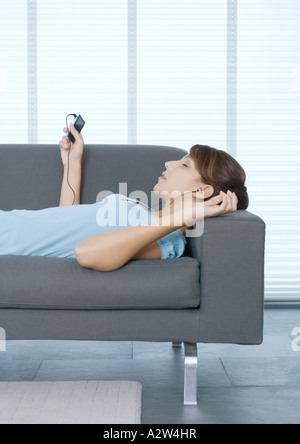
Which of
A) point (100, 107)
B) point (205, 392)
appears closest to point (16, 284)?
point (205, 392)

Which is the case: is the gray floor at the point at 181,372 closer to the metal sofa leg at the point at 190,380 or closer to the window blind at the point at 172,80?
the metal sofa leg at the point at 190,380

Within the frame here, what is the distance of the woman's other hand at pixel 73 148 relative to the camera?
2689 millimetres

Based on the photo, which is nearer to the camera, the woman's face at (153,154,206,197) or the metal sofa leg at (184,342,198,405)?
the metal sofa leg at (184,342,198,405)

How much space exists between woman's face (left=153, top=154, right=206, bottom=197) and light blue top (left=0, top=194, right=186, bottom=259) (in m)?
0.13

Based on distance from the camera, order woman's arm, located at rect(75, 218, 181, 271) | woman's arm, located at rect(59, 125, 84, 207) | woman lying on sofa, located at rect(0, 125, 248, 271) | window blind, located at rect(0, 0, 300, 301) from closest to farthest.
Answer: woman's arm, located at rect(75, 218, 181, 271) < woman lying on sofa, located at rect(0, 125, 248, 271) < woman's arm, located at rect(59, 125, 84, 207) < window blind, located at rect(0, 0, 300, 301)

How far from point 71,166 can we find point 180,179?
65 cm

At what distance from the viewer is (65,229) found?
2197mm

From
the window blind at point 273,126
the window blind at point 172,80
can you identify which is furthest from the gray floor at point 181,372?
the window blind at point 172,80

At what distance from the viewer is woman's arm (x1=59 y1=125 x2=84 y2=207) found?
2.65 meters

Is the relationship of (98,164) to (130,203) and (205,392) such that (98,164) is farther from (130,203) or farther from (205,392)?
(205,392)

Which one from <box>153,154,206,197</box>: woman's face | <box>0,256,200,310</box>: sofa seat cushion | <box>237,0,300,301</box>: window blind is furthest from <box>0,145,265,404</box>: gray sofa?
<box>237,0,300,301</box>: window blind

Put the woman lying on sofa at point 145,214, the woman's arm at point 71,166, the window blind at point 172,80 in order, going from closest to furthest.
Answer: the woman lying on sofa at point 145,214
the woman's arm at point 71,166
the window blind at point 172,80

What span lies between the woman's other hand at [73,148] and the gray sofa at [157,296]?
0.76 m

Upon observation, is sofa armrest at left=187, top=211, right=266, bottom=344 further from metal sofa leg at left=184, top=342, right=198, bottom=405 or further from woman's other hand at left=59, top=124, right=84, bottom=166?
woman's other hand at left=59, top=124, right=84, bottom=166
